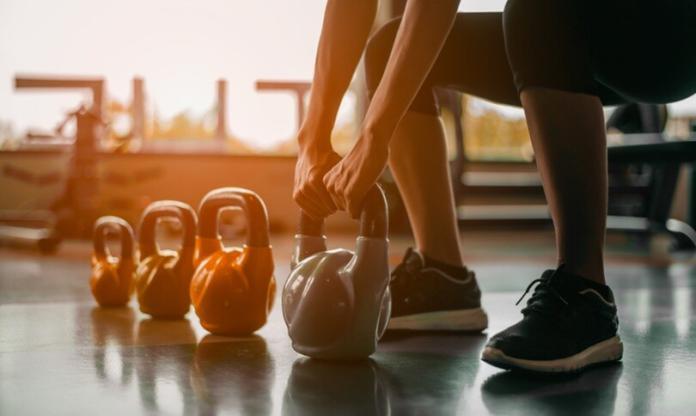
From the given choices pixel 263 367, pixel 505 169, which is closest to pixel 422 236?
pixel 263 367

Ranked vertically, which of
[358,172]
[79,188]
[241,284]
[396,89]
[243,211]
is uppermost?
[396,89]

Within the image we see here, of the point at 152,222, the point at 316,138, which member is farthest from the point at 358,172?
the point at 152,222

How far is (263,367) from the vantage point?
1038 mm

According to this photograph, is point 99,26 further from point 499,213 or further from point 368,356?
point 368,356

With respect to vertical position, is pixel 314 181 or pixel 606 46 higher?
pixel 606 46

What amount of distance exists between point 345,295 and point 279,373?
0.46ft

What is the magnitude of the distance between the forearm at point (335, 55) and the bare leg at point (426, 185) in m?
0.23

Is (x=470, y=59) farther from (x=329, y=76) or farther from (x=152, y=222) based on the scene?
(x=152, y=222)

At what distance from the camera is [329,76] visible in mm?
1141

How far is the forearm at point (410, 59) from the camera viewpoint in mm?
988

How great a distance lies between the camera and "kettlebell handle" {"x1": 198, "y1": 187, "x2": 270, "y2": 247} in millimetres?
1302

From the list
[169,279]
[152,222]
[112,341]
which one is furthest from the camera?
[152,222]

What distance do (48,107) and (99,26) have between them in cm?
59

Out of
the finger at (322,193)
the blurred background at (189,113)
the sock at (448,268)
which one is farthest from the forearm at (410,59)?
the blurred background at (189,113)
